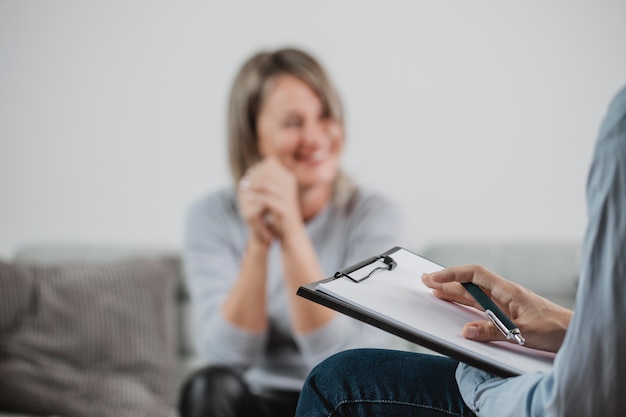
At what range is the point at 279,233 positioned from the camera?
153 centimetres

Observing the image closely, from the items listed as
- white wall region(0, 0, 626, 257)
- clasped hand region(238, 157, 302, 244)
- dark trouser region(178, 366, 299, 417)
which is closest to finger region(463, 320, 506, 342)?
dark trouser region(178, 366, 299, 417)

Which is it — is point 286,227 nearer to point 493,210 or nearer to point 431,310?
point 493,210

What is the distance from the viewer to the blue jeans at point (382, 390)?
711 mm

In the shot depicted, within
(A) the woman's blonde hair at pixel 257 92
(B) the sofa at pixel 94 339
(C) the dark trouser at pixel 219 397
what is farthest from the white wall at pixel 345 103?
(C) the dark trouser at pixel 219 397

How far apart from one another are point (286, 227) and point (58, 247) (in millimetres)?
696

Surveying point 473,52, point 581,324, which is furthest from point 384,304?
point 473,52

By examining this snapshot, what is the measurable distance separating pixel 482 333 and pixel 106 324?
120cm

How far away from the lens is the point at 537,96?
1747mm

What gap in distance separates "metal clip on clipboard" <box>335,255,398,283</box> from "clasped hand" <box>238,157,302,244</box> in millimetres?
738

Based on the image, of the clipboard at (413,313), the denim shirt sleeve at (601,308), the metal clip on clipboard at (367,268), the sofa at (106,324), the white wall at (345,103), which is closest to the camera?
the denim shirt sleeve at (601,308)

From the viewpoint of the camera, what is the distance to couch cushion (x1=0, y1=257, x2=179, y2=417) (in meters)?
1.60

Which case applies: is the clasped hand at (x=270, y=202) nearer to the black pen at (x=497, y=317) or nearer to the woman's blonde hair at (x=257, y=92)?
the woman's blonde hair at (x=257, y=92)

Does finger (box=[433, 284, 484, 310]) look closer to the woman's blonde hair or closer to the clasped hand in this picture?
the clasped hand

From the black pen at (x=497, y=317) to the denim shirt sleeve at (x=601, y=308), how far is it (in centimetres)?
10
